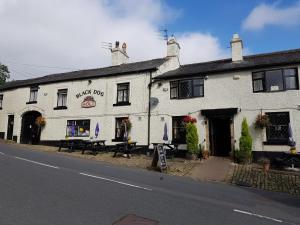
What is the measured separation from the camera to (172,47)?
22391mm

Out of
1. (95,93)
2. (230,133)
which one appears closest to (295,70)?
(230,133)

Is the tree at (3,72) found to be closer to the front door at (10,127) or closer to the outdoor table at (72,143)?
the front door at (10,127)

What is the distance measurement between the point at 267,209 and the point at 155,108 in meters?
12.2

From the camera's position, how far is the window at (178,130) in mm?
17938

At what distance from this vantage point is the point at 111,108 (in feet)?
67.7

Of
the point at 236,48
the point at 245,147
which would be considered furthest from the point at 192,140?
the point at 236,48

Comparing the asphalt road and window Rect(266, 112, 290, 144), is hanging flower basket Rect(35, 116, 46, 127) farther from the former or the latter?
window Rect(266, 112, 290, 144)

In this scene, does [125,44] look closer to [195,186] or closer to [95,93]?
[95,93]

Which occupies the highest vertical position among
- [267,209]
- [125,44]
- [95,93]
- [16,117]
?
[125,44]

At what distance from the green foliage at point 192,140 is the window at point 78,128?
332 inches

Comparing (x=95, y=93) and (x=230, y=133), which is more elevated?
(x=95, y=93)

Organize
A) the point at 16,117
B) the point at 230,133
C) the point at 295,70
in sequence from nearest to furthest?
the point at 295,70 → the point at 230,133 → the point at 16,117

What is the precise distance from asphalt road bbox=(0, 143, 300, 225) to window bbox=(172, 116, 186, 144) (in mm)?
7688

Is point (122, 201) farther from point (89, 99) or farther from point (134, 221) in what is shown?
point (89, 99)
